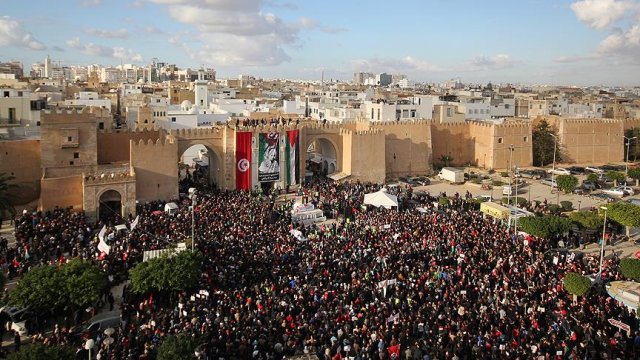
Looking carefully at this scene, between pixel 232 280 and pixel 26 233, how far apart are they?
8499 mm

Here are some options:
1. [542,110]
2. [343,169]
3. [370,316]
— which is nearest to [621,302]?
[370,316]

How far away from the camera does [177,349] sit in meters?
10.9

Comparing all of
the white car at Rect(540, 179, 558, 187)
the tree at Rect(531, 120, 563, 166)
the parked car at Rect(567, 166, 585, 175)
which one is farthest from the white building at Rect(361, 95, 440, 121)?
the white car at Rect(540, 179, 558, 187)

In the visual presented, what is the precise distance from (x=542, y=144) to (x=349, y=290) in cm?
3304

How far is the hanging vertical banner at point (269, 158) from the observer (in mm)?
30781

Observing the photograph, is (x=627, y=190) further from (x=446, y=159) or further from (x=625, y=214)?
(x=446, y=159)

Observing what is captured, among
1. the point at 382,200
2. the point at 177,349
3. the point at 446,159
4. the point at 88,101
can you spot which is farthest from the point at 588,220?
the point at 88,101

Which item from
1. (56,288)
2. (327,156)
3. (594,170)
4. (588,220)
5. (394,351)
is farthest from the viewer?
(594,170)

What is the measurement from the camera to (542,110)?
203ft

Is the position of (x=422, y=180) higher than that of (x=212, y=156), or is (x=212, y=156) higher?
(x=212, y=156)

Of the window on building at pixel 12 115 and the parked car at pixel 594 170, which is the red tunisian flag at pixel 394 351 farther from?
the parked car at pixel 594 170

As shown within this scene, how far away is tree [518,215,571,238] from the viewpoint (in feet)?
68.9

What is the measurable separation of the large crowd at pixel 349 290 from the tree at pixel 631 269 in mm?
581

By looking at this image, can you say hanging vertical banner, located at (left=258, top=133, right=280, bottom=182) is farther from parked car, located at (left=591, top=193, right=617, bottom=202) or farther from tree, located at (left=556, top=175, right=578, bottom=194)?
parked car, located at (left=591, top=193, right=617, bottom=202)
